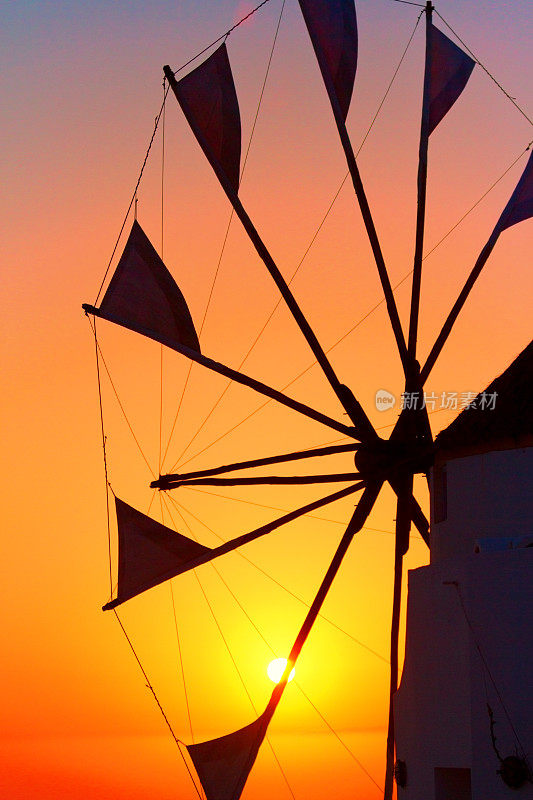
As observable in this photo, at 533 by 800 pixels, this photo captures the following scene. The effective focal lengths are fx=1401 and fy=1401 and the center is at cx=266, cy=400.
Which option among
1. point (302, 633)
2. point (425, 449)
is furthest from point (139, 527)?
point (425, 449)

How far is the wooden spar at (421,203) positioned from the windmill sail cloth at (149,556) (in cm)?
499

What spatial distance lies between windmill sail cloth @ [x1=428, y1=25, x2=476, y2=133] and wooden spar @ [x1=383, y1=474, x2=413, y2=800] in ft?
22.1

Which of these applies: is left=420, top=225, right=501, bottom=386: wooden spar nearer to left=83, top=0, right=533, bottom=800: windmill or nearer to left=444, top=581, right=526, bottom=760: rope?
left=83, top=0, right=533, bottom=800: windmill

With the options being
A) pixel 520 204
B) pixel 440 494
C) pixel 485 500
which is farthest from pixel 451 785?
pixel 520 204

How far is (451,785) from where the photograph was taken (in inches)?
800

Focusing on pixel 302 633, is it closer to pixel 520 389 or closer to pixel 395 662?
pixel 395 662

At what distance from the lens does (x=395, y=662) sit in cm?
2388

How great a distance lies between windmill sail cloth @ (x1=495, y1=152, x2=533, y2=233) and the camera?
955 inches

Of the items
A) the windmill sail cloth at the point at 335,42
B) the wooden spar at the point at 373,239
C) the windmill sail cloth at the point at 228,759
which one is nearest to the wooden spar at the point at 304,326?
the wooden spar at the point at 373,239

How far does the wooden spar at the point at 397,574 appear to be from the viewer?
2312 cm

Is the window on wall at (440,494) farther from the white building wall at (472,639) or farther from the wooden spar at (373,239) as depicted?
the wooden spar at (373,239)

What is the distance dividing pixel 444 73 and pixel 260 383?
683cm

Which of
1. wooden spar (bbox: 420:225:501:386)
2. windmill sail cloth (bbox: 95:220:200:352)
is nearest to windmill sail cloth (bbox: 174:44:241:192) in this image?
windmill sail cloth (bbox: 95:220:200:352)

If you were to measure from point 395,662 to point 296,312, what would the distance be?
20.3 ft
